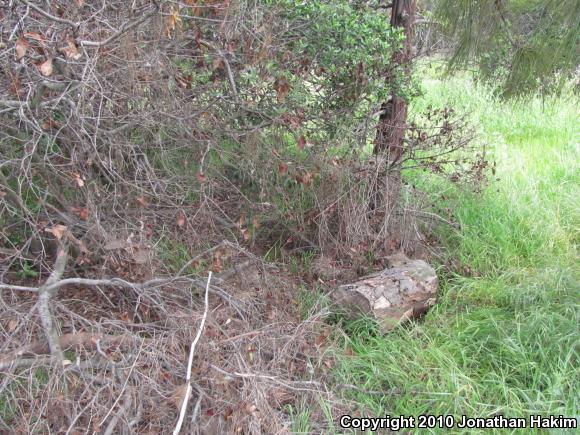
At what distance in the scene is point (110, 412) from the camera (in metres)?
2.33

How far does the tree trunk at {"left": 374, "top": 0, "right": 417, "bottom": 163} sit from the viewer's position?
3803mm

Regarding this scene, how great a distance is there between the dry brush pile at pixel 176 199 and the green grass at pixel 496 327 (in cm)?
36

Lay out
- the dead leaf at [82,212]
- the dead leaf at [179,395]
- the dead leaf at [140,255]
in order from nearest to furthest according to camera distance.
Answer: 1. the dead leaf at [179,395]
2. the dead leaf at [82,212]
3. the dead leaf at [140,255]

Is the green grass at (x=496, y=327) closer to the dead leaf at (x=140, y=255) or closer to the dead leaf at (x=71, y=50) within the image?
the dead leaf at (x=140, y=255)

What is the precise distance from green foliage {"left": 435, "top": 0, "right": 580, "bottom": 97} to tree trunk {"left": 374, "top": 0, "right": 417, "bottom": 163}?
1.00ft

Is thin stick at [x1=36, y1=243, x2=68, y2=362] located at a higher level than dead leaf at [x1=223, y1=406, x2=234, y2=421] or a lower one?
higher

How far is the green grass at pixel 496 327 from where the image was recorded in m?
2.69

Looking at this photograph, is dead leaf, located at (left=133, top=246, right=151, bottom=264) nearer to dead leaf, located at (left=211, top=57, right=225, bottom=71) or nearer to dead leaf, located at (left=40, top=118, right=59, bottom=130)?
dead leaf, located at (left=40, top=118, right=59, bottom=130)

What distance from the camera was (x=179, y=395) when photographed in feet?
7.84

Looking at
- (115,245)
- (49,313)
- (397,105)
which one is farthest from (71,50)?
(397,105)

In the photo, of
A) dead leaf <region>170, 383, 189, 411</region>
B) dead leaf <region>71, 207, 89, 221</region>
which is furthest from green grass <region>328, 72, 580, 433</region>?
dead leaf <region>71, 207, 89, 221</region>

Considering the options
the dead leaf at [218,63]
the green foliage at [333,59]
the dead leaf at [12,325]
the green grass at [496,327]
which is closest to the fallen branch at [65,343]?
the dead leaf at [12,325]

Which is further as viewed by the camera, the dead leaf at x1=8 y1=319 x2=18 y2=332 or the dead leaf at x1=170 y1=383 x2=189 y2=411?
the dead leaf at x1=8 y1=319 x2=18 y2=332

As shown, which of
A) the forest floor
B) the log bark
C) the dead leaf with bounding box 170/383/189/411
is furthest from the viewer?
the log bark
